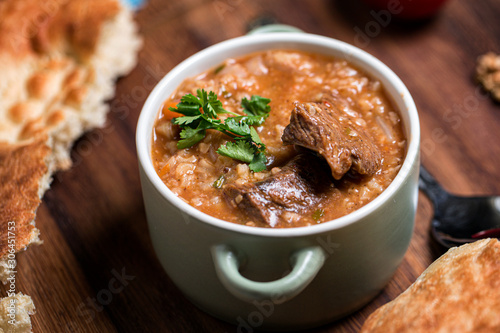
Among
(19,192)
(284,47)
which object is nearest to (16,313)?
(19,192)

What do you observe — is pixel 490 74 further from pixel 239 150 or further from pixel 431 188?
pixel 239 150

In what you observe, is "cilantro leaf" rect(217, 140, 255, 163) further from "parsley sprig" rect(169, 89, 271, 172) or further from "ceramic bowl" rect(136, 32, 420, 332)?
"ceramic bowl" rect(136, 32, 420, 332)

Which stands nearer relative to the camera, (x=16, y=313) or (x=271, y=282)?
(x=271, y=282)

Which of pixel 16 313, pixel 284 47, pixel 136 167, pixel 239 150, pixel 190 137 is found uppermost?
pixel 284 47

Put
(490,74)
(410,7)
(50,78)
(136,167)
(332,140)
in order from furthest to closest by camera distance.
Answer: (410,7) < (490,74) < (50,78) < (136,167) < (332,140)

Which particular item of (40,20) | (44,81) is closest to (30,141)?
(44,81)

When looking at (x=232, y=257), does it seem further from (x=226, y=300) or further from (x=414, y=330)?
(x=414, y=330)
